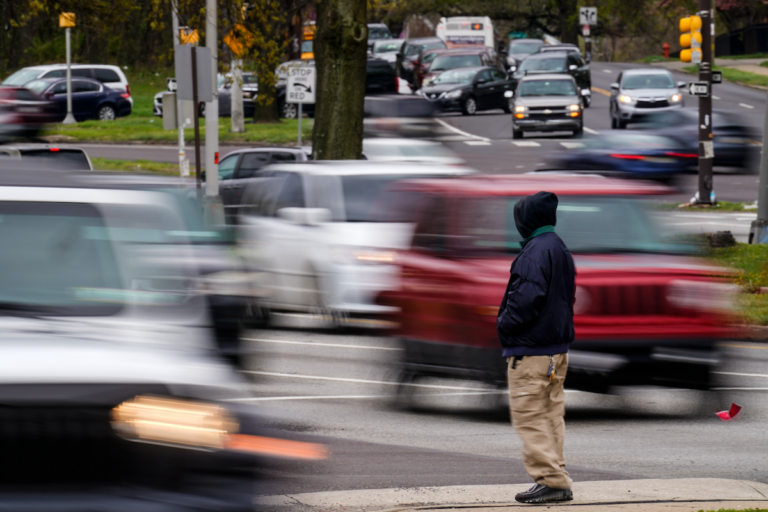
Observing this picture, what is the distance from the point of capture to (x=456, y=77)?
3719 cm

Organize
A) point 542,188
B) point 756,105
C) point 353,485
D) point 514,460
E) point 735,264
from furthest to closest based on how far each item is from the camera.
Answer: point 756,105
point 735,264
point 542,188
point 514,460
point 353,485

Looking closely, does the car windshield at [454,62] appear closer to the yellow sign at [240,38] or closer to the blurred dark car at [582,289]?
the yellow sign at [240,38]

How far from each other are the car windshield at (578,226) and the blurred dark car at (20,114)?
10.2ft

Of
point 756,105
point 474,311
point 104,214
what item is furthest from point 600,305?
point 756,105

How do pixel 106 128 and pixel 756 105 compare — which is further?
pixel 756 105

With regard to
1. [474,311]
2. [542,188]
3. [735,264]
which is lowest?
[735,264]

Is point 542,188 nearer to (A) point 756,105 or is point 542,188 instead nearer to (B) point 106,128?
(B) point 106,128

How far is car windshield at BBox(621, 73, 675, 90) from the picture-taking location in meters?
32.7

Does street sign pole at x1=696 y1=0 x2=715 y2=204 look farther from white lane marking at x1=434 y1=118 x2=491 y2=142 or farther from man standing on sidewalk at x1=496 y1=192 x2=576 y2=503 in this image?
man standing on sidewalk at x1=496 y1=192 x2=576 y2=503

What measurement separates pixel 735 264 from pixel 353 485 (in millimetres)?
10342

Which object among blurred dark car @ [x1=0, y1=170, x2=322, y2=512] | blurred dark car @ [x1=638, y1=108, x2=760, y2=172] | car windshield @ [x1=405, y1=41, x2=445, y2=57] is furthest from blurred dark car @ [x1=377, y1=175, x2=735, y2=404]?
car windshield @ [x1=405, y1=41, x2=445, y2=57]

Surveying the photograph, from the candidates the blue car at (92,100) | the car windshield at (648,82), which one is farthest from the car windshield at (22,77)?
the car windshield at (648,82)

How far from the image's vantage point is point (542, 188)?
7883 mm

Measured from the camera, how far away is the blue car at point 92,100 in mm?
35250
